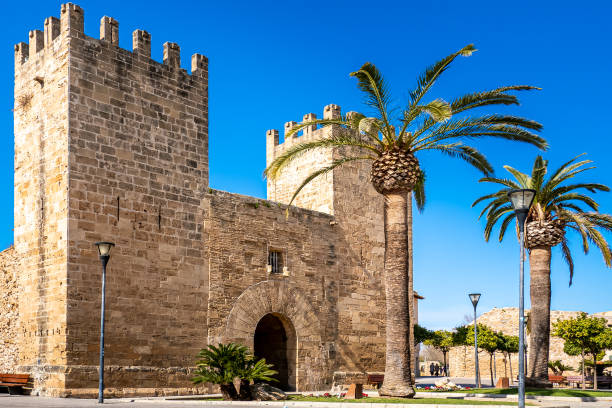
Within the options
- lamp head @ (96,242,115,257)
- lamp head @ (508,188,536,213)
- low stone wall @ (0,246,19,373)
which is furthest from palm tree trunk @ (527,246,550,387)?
low stone wall @ (0,246,19,373)

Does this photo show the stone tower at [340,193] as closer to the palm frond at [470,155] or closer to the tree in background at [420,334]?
the palm frond at [470,155]

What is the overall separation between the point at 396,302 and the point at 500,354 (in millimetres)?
26141

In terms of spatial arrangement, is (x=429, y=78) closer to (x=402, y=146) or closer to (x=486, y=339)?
(x=402, y=146)

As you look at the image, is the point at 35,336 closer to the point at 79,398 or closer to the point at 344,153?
the point at 79,398

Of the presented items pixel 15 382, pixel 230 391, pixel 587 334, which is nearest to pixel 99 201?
pixel 15 382

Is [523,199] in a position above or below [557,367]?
above

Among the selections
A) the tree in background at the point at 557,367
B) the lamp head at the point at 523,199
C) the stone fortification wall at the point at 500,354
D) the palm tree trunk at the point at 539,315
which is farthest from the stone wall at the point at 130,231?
the stone fortification wall at the point at 500,354

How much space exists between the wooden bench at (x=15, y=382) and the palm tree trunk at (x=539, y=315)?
1233cm

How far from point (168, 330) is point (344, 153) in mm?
8473

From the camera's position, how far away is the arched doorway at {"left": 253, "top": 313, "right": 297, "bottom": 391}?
19641 mm

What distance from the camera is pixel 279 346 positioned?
20.1m

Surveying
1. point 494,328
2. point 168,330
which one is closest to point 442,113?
point 168,330

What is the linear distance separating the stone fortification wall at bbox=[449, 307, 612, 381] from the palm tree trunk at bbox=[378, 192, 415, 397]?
889 inches

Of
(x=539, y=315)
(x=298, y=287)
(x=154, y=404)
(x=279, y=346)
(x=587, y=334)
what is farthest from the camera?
(x=587, y=334)
